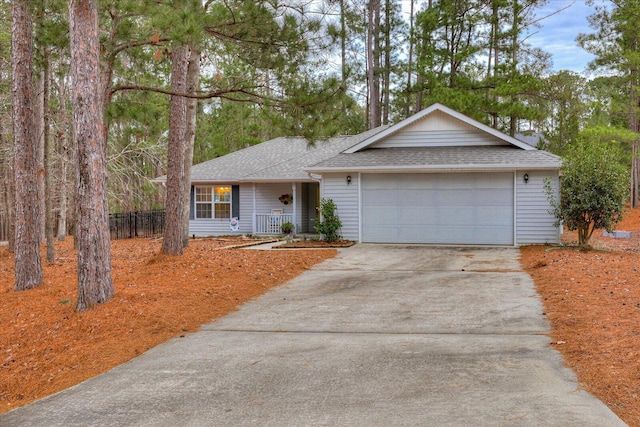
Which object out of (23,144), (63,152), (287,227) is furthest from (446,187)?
(63,152)

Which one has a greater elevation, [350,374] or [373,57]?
[373,57]

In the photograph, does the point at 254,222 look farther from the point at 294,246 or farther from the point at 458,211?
the point at 458,211

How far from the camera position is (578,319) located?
6.21m

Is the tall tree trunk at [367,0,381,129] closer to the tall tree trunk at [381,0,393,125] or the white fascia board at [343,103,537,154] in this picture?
the tall tree trunk at [381,0,393,125]

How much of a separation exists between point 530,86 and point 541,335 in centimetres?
1992

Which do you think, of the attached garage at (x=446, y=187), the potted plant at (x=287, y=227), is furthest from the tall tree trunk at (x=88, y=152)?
the potted plant at (x=287, y=227)

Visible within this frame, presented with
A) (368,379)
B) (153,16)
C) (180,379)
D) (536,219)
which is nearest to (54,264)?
(153,16)

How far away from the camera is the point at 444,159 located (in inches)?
598

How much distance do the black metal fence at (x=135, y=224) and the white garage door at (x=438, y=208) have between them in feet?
34.0

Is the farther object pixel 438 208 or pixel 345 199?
pixel 345 199

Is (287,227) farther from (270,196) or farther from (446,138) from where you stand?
(446,138)

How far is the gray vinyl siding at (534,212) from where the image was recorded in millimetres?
14516

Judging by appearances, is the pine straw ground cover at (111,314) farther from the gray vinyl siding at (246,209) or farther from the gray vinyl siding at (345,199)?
the gray vinyl siding at (246,209)

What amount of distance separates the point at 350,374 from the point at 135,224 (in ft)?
61.0
